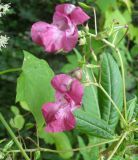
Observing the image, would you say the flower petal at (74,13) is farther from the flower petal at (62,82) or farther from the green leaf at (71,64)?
the green leaf at (71,64)

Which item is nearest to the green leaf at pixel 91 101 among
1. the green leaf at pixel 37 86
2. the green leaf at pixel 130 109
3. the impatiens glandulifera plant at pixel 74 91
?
the impatiens glandulifera plant at pixel 74 91

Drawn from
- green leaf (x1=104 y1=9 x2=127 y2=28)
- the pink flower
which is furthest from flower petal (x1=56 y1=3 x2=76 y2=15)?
green leaf (x1=104 y1=9 x2=127 y2=28)

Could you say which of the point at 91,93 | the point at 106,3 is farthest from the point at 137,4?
the point at 91,93

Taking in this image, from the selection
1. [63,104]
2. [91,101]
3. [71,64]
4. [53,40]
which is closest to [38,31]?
[53,40]

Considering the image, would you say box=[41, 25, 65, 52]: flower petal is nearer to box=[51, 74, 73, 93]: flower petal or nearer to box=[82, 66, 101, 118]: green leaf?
box=[51, 74, 73, 93]: flower petal

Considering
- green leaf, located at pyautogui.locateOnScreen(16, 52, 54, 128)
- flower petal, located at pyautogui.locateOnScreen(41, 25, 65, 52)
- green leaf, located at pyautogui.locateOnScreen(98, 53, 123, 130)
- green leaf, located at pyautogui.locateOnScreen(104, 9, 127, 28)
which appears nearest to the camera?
flower petal, located at pyautogui.locateOnScreen(41, 25, 65, 52)

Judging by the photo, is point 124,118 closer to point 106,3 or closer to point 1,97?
point 106,3

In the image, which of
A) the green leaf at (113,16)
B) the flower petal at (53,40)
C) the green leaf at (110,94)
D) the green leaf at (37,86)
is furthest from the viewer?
the green leaf at (113,16)
